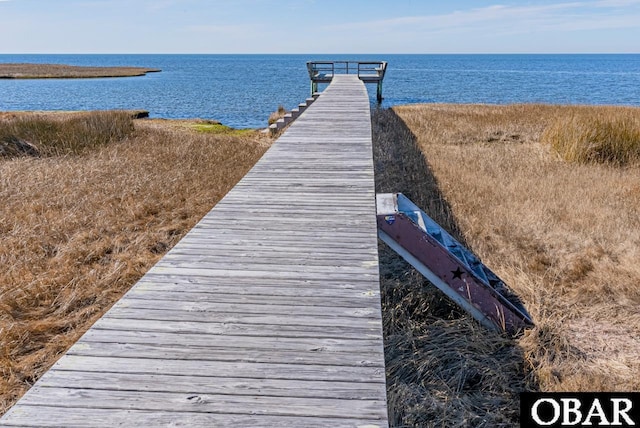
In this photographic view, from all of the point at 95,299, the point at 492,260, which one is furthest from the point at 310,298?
the point at 492,260

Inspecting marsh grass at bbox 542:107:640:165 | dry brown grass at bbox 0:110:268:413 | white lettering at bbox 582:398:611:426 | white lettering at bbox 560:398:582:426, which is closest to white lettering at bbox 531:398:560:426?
white lettering at bbox 560:398:582:426

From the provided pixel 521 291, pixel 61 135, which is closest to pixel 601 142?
pixel 521 291

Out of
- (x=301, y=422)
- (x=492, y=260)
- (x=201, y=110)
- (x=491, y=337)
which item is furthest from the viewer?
(x=201, y=110)

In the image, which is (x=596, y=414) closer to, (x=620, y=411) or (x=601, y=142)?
(x=620, y=411)

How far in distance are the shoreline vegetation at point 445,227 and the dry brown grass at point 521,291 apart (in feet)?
0.06

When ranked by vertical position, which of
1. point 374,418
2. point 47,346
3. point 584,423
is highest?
point 374,418

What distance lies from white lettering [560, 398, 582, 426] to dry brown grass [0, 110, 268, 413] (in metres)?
3.54

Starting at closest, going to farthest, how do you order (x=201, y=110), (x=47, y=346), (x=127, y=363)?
(x=127, y=363)
(x=47, y=346)
(x=201, y=110)

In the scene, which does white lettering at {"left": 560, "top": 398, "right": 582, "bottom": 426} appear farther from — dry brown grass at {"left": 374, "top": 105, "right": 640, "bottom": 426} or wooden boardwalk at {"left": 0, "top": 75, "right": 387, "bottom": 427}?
wooden boardwalk at {"left": 0, "top": 75, "right": 387, "bottom": 427}

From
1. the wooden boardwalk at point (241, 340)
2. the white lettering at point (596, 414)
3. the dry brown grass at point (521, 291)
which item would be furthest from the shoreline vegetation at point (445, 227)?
the wooden boardwalk at point (241, 340)

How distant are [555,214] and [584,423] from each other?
15.0 ft

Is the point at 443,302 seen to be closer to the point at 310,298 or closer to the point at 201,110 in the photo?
the point at 310,298

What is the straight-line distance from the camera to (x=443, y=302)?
5.06 metres

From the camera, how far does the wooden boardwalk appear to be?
1991mm
